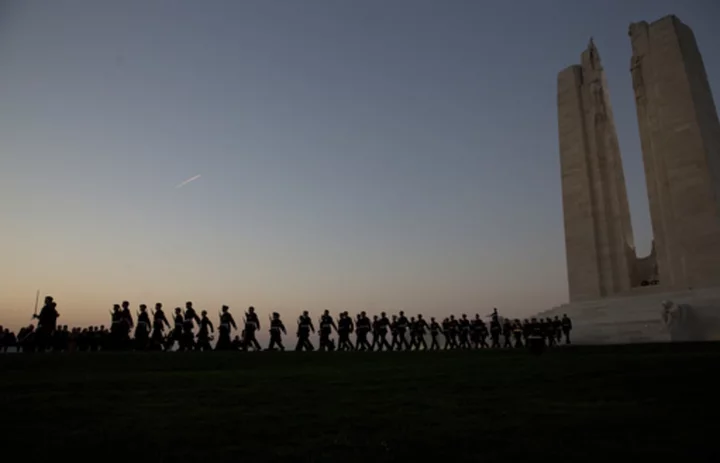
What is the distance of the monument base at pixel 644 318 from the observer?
2492 cm

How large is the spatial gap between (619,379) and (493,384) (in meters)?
1.95

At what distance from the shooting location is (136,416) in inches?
202

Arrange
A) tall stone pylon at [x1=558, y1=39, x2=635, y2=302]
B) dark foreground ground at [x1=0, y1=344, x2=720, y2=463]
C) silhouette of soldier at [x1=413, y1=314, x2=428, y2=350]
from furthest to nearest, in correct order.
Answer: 1. tall stone pylon at [x1=558, y1=39, x2=635, y2=302]
2. silhouette of soldier at [x1=413, y1=314, x2=428, y2=350]
3. dark foreground ground at [x1=0, y1=344, x2=720, y2=463]

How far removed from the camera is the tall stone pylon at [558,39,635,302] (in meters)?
34.7

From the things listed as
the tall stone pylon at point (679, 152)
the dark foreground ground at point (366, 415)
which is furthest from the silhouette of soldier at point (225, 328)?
the tall stone pylon at point (679, 152)

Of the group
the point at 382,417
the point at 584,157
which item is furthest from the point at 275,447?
the point at 584,157

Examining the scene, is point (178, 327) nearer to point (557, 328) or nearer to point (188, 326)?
point (188, 326)

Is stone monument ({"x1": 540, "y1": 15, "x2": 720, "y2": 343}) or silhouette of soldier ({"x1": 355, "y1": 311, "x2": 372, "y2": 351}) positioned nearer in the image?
silhouette of soldier ({"x1": 355, "y1": 311, "x2": 372, "y2": 351})

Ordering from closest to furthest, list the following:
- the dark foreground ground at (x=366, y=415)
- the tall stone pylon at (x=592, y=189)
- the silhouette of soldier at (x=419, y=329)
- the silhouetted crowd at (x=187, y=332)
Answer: the dark foreground ground at (x=366, y=415), the silhouetted crowd at (x=187, y=332), the silhouette of soldier at (x=419, y=329), the tall stone pylon at (x=592, y=189)

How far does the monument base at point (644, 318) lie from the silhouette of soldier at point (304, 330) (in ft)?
54.0

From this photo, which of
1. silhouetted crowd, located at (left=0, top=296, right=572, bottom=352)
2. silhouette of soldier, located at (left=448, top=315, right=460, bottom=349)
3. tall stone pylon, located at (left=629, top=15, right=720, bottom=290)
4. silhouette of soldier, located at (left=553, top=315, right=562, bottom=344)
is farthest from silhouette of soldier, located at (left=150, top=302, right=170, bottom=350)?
tall stone pylon, located at (left=629, top=15, right=720, bottom=290)

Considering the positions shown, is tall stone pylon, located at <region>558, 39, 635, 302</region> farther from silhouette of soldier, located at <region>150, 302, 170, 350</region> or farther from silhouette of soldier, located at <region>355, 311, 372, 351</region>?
silhouette of soldier, located at <region>150, 302, 170, 350</region>

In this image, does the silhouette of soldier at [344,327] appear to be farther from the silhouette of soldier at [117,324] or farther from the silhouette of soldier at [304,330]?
the silhouette of soldier at [117,324]

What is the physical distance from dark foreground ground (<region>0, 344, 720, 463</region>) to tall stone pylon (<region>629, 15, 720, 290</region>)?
941 inches
